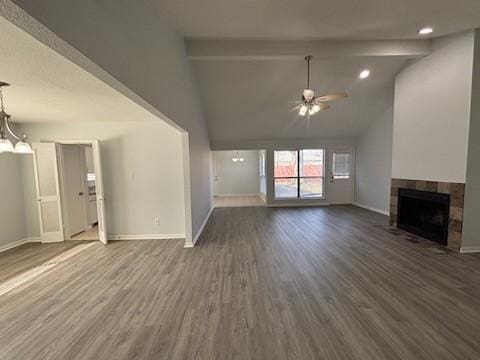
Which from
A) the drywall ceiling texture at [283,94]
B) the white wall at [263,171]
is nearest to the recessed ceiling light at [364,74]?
the drywall ceiling texture at [283,94]

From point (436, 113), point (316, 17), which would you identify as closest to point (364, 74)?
point (436, 113)

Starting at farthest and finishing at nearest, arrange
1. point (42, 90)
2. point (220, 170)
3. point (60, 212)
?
point (220, 170) → point (60, 212) → point (42, 90)

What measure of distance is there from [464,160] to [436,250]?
5.02ft

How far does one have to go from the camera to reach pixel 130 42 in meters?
1.87

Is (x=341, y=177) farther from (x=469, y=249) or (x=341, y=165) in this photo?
(x=469, y=249)

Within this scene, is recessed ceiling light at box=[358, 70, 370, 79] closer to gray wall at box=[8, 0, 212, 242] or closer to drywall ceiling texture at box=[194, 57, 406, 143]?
drywall ceiling texture at box=[194, 57, 406, 143]

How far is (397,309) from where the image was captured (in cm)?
226

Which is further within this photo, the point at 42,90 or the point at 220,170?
the point at 220,170

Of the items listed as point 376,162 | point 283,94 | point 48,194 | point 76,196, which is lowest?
point 76,196

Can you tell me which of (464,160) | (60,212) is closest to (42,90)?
(60,212)

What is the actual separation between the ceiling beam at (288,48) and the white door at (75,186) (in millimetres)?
3705

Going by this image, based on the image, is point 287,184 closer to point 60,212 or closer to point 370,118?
point 370,118

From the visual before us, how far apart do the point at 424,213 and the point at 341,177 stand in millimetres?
3625

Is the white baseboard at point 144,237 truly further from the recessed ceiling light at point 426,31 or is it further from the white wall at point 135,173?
the recessed ceiling light at point 426,31
